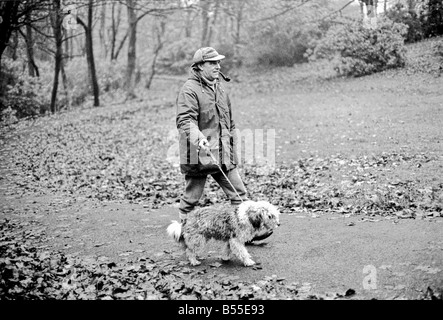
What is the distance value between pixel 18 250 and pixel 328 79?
21.8 m

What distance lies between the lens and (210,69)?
19.7ft

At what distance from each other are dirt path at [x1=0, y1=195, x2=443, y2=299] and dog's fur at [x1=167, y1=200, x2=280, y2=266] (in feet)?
1.03

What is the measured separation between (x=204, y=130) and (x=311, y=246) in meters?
2.21

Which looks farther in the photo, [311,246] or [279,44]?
[279,44]

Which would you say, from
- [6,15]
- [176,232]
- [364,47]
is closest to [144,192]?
[176,232]

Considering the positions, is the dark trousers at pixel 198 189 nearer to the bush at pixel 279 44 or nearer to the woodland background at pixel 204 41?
the woodland background at pixel 204 41

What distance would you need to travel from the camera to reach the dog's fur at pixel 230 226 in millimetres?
5484

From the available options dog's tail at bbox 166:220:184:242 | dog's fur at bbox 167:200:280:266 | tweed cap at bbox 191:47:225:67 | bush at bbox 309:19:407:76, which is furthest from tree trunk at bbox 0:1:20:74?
bush at bbox 309:19:407:76

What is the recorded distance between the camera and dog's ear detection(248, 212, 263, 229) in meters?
5.46

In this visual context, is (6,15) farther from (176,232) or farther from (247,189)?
(176,232)

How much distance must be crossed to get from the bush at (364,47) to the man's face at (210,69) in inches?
569

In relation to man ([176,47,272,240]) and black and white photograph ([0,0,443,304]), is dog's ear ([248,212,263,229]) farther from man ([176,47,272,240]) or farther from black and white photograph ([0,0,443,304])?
man ([176,47,272,240])

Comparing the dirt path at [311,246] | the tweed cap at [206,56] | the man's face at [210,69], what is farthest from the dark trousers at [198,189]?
the tweed cap at [206,56]
